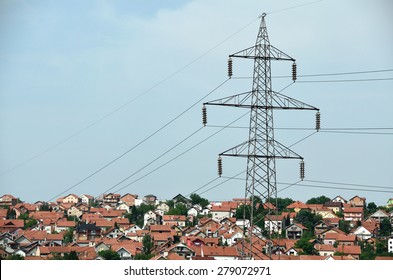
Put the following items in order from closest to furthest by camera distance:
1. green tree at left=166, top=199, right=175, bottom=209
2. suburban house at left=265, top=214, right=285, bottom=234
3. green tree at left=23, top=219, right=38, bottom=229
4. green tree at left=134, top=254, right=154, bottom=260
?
1. suburban house at left=265, top=214, right=285, bottom=234
2. green tree at left=134, top=254, right=154, bottom=260
3. green tree at left=23, top=219, right=38, bottom=229
4. green tree at left=166, top=199, right=175, bottom=209

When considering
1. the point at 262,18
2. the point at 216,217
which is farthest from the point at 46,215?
the point at 262,18

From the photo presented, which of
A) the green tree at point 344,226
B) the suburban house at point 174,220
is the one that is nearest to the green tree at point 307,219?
the green tree at point 344,226

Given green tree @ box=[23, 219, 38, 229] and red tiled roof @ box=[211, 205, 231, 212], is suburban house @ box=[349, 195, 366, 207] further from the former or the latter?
green tree @ box=[23, 219, 38, 229]

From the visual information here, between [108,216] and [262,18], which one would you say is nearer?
[262,18]

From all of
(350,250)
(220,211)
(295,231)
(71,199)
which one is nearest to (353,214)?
(220,211)

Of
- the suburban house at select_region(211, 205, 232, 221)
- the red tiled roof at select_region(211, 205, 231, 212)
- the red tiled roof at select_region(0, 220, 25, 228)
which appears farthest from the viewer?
the red tiled roof at select_region(211, 205, 231, 212)

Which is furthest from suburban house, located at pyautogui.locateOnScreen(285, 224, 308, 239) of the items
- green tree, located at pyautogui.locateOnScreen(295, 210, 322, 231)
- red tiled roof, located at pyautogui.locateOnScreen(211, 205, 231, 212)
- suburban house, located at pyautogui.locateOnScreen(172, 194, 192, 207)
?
suburban house, located at pyautogui.locateOnScreen(172, 194, 192, 207)

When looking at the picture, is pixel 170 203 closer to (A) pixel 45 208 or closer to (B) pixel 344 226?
(A) pixel 45 208

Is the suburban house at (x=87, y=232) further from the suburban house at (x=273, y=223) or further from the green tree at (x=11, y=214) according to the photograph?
the green tree at (x=11, y=214)
